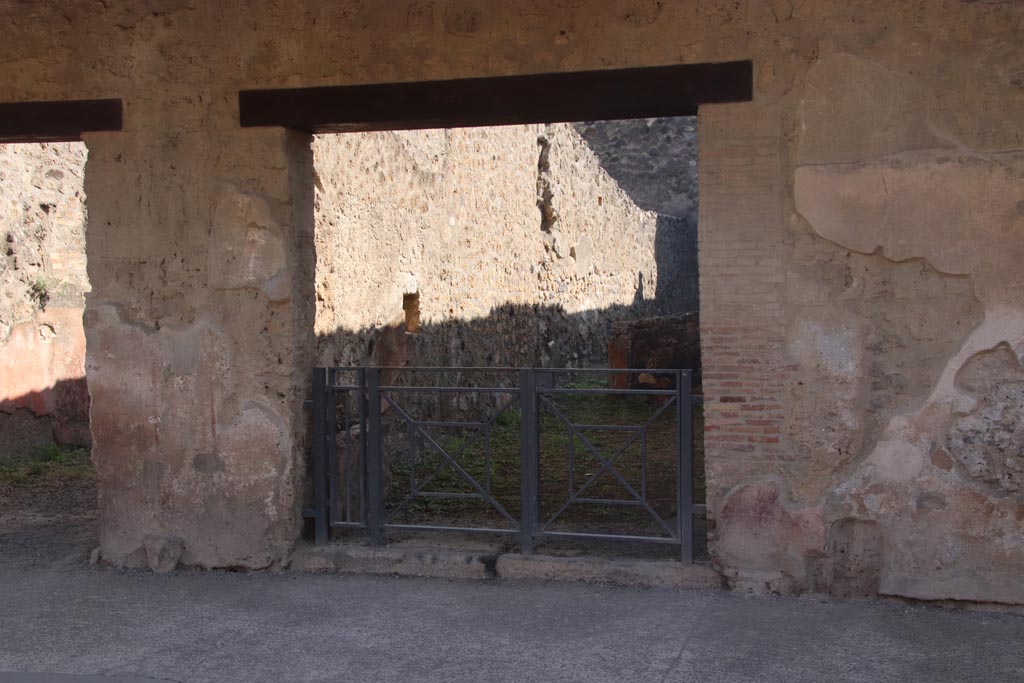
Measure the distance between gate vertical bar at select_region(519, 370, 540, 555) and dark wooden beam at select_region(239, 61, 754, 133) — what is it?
1.28 m

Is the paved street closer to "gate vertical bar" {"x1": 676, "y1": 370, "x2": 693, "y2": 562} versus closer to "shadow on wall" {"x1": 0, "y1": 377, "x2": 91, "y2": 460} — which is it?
"gate vertical bar" {"x1": 676, "y1": 370, "x2": 693, "y2": 562}

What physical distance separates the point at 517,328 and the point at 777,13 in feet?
22.2

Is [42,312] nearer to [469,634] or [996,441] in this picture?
[469,634]

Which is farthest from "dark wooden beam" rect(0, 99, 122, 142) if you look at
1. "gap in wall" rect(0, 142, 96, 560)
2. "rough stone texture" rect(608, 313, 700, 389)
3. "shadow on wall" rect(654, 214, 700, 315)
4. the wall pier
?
"shadow on wall" rect(654, 214, 700, 315)

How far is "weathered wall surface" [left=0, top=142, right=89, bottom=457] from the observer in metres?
8.87

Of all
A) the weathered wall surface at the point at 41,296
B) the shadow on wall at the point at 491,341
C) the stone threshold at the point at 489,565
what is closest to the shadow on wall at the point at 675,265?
the shadow on wall at the point at 491,341

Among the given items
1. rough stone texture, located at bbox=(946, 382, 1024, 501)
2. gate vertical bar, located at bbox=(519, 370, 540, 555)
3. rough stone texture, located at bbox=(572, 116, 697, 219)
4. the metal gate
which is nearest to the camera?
rough stone texture, located at bbox=(946, 382, 1024, 501)

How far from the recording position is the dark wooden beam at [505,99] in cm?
473

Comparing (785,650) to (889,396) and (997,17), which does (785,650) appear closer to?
(889,396)

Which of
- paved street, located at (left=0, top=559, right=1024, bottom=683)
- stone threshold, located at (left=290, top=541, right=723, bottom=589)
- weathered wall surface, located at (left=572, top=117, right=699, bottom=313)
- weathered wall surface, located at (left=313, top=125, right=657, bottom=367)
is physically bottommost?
paved street, located at (left=0, top=559, right=1024, bottom=683)

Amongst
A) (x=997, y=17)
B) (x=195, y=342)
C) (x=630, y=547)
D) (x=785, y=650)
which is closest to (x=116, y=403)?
(x=195, y=342)

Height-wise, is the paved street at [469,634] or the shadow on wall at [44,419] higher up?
the shadow on wall at [44,419]

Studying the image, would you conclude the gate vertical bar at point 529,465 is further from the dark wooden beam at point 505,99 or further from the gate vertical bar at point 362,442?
the dark wooden beam at point 505,99

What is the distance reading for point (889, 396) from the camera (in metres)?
4.61
